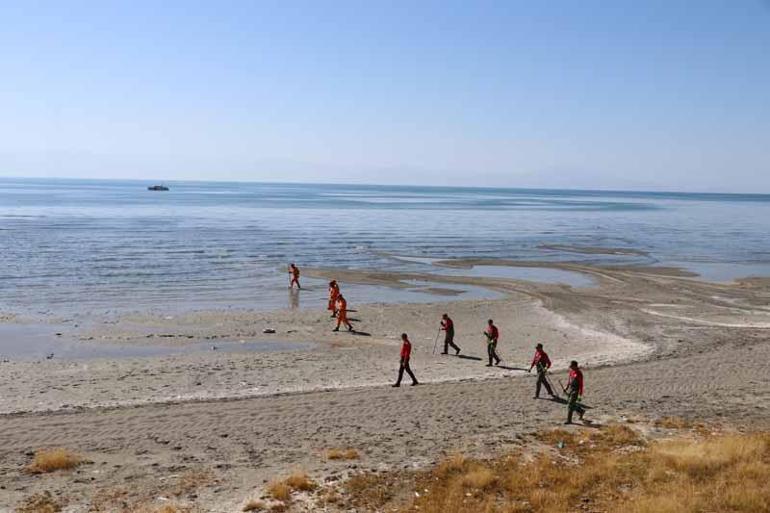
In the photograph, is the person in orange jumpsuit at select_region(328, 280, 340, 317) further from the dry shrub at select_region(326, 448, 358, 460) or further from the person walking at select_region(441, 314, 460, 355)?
the dry shrub at select_region(326, 448, 358, 460)

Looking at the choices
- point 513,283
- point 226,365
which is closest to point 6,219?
point 513,283

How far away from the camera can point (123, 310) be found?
31.7 meters

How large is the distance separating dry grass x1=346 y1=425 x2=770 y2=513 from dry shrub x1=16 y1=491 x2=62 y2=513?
4.83 m

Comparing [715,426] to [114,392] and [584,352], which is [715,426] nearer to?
[584,352]

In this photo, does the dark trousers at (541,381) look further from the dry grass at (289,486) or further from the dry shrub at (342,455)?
the dry grass at (289,486)

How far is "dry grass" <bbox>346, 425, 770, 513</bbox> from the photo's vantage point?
11.8 meters

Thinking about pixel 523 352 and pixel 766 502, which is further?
pixel 523 352

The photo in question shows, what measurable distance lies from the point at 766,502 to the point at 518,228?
255 feet

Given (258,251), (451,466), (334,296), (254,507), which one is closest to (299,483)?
(254,507)

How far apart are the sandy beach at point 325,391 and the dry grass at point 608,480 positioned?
131 centimetres

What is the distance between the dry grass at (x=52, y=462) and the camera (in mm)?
13406

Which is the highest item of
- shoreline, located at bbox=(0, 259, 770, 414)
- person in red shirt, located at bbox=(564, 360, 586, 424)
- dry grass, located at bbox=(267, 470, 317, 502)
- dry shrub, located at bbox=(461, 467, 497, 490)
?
person in red shirt, located at bbox=(564, 360, 586, 424)

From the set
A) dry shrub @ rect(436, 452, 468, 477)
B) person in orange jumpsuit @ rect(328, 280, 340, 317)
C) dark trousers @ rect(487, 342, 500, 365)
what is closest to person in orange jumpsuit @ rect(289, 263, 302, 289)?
person in orange jumpsuit @ rect(328, 280, 340, 317)

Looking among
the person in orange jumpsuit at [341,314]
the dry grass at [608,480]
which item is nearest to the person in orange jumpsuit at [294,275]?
the person in orange jumpsuit at [341,314]
